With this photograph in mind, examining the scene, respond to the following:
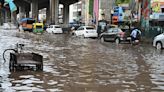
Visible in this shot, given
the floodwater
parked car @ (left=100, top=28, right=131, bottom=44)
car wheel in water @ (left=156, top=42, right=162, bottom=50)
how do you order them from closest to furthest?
the floodwater → car wheel in water @ (left=156, top=42, right=162, bottom=50) → parked car @ (left=100, top=28, right=131, bottom=44)

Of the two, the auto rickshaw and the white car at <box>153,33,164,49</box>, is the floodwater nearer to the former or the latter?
the white car at <box>153,33,164,49</box>

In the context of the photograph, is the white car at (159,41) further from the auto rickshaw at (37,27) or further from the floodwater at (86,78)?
the auto rickshaw at (37,27)

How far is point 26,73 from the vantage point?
16.3m

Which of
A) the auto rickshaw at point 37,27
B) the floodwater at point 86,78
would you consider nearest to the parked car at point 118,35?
the floodwater at point 86,78

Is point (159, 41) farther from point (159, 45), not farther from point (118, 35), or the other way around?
point (118, 35)

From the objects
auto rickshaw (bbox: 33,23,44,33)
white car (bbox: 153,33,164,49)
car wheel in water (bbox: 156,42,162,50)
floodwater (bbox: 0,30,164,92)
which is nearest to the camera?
floodwater (bbox: 0,30,164,92)

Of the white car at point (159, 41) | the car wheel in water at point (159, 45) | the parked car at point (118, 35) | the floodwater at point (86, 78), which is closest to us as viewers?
the floodwater at point (86, 78)

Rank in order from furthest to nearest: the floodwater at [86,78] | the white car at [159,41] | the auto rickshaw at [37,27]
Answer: the auto rickshaw at [37,27] → the white car at [159,41] → the floodwater at [86,78]

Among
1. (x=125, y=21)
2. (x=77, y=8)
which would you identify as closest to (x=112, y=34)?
(x=125, y=21)

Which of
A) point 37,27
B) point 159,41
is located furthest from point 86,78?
point 37,27

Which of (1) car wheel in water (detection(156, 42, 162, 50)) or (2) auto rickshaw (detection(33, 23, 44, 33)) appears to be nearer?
(1) car wheel in water (detection(156, 42, 162, 50))

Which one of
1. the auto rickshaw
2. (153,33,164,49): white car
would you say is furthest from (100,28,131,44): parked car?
the auto rickshaw

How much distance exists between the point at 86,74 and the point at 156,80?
2741mm

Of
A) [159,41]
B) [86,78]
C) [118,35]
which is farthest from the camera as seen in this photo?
[118,35]
